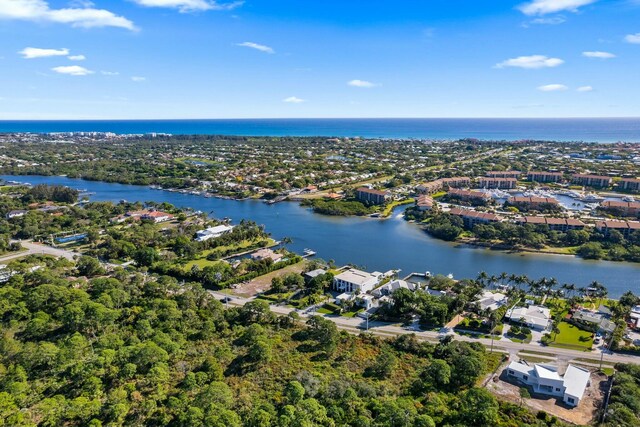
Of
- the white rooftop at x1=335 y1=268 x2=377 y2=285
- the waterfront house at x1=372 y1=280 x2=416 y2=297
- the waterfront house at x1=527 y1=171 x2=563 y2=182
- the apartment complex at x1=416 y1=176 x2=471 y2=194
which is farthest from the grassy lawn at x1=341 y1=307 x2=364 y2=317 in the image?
the waterfront house at x1=527 y1=171 x2=563 y2=182

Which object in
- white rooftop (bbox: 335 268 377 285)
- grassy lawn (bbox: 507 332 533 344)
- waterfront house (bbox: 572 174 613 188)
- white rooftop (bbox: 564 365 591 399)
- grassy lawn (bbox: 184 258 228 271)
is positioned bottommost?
grassy lawn (bbox: 507 332 533 344)

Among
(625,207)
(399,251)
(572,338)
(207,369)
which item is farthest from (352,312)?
(625,207)

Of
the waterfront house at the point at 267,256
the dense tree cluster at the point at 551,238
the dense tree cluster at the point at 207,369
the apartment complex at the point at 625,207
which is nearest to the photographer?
the dense tree cluster at the point at 207,369

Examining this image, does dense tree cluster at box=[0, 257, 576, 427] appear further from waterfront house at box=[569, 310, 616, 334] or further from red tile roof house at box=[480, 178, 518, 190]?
red tile roof house at box=[480, 178, 518, 190]

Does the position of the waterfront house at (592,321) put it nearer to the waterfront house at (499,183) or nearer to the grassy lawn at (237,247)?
the grassy lawn at (237,247)

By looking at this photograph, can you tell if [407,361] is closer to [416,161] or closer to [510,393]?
[510,393]

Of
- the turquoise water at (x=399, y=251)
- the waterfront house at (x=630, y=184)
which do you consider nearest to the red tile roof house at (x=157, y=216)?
the turquoise water at (x=399, y=251)
